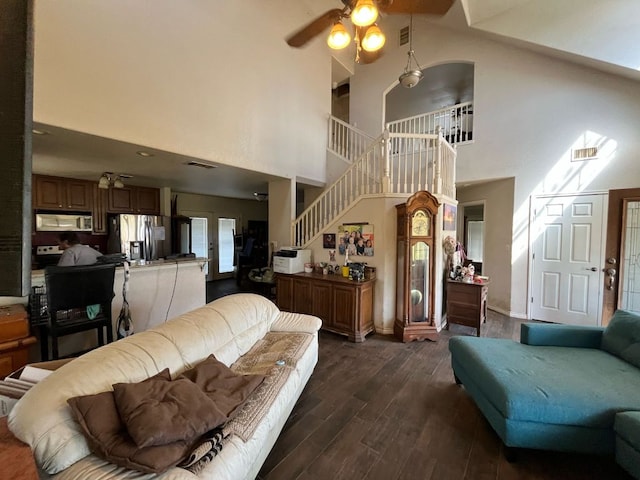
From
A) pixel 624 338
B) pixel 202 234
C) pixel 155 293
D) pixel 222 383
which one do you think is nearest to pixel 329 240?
pixel 155 293

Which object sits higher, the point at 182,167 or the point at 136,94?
the point at 136,94

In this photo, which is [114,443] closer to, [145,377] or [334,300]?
[145,377]

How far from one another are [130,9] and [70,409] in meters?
3.56

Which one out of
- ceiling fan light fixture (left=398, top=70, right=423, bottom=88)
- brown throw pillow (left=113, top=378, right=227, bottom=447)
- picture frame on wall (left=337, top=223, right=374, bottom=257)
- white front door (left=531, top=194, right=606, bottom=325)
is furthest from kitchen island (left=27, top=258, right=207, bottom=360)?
white front door (left=531, top=194, right=606, bottom=325)

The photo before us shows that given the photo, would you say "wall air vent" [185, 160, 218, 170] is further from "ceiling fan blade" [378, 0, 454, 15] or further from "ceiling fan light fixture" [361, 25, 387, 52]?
"ceiling fan blade" [378, 0, 454, 15]

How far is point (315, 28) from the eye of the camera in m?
2.47

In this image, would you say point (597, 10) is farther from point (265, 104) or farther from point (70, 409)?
point (70, 409)

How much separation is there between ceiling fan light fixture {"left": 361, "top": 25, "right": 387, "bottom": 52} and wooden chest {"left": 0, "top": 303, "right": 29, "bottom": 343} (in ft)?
11.2

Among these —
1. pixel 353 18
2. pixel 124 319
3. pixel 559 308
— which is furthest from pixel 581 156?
pixel 124 319

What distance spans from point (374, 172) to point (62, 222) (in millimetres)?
5128

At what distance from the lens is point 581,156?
3.99 metres

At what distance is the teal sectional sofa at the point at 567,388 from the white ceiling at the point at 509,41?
3430 millimetres

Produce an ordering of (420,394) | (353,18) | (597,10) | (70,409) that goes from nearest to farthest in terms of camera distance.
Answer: (70,409)
(353,18)
(420,394)
(597,10)

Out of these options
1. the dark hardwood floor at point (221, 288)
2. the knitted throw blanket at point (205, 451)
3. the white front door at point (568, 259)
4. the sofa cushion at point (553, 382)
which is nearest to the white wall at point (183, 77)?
the knitted throw blanket at point (205, 451)
